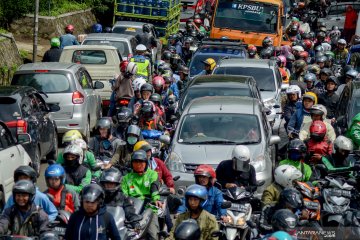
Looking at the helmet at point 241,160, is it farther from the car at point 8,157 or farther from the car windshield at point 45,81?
the car windshield at point 45,81

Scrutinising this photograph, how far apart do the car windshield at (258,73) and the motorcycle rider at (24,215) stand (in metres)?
12.8

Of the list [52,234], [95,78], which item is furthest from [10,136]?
[95,78]

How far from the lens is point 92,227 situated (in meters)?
10.1

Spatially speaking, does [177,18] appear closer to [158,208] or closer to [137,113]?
[137,113]

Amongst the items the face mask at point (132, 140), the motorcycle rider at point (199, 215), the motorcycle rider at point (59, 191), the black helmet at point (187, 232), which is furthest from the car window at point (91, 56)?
the black helmet at point (187, 232)

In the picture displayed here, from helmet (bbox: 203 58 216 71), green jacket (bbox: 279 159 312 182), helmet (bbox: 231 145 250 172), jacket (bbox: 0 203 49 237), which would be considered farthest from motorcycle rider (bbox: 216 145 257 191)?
helmet (bbox: 203 58 216 71)

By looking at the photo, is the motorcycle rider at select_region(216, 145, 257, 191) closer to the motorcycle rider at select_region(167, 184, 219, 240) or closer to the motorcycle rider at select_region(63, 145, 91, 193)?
the motorcycle rider at select_region(63, 145, 91, 193)

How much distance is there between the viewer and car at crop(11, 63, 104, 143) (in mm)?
Answer: 20953

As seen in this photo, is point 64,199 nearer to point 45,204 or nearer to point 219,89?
point 45,204

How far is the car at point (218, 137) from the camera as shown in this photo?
15.9 m

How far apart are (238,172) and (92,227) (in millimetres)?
4132

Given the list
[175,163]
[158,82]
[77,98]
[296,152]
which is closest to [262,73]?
[158,82]

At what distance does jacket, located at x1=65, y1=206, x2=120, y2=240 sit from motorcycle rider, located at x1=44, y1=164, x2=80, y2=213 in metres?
1.76

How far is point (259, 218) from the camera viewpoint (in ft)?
39.4
